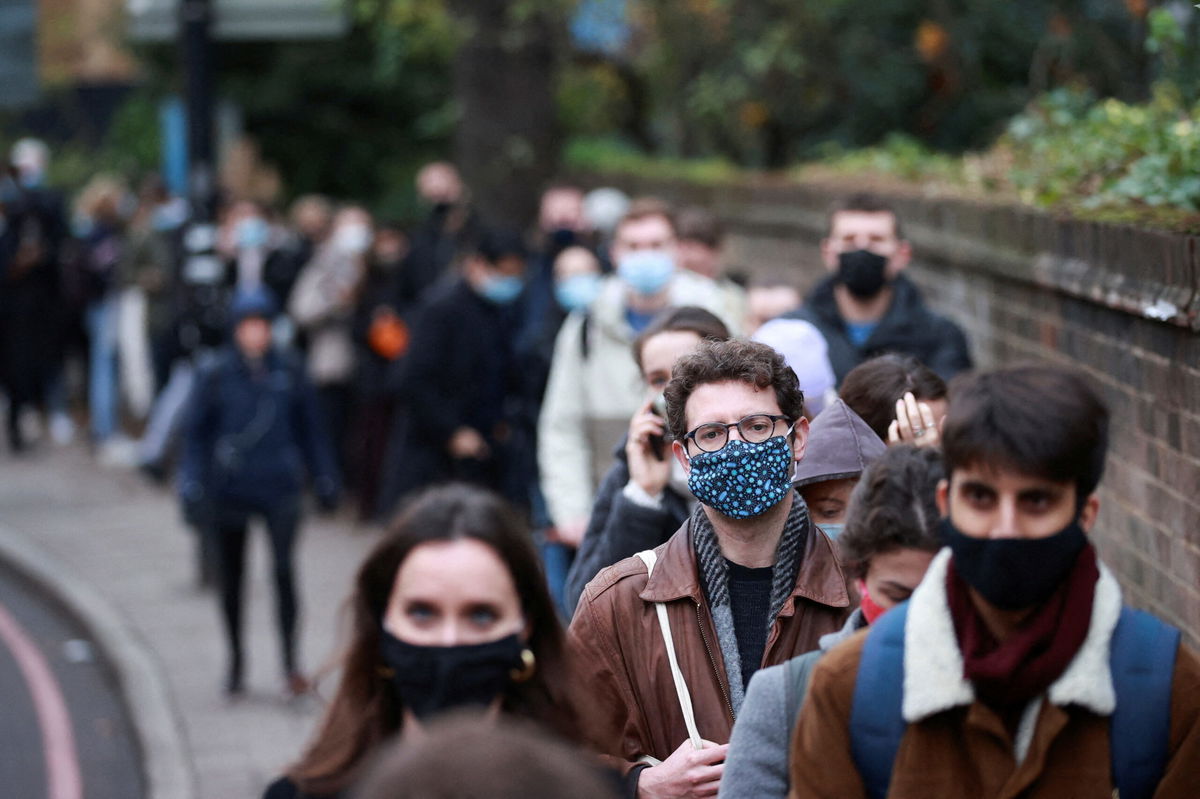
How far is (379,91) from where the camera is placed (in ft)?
85.3

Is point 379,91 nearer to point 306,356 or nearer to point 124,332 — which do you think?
point 124,332

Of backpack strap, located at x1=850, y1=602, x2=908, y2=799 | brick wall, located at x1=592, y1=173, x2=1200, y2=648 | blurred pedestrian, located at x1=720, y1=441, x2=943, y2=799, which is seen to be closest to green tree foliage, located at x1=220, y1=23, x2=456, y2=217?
brick wall, located at x1=592, y1=173, x2=1200, y2=648

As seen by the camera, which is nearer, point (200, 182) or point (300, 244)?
point (200, 182)

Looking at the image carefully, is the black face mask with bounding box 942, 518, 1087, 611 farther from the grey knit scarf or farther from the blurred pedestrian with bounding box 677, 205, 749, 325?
the blurred pedestrian with bounding box 677, 205, 749, 325

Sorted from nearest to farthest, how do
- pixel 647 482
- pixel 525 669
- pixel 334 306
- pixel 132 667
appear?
1. pixel 525 669
2. pixel 647 482
3. pixel 132 667
4. pixel 334 306

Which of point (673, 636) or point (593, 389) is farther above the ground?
point (673, 636)

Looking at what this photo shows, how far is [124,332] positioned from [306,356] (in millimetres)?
3209

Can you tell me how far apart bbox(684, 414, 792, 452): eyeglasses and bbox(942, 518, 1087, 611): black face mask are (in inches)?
47.1

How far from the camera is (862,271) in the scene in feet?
23.4

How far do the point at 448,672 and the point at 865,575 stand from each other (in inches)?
30.5

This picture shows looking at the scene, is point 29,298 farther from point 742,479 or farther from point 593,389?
point 742,479

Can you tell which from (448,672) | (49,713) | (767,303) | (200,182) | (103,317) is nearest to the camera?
(448,672)

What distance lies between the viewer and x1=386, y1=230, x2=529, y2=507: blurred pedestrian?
10258 millimetres

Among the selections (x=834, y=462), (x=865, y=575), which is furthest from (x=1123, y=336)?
(x=865, y=575)
